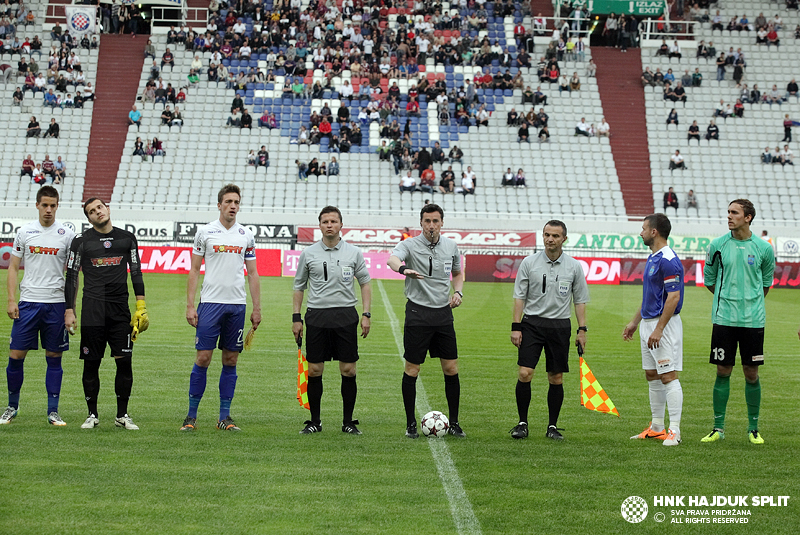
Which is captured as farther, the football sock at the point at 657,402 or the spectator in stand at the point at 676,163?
the spectator in stand at the point at 676,163

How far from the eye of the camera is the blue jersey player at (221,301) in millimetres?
8438

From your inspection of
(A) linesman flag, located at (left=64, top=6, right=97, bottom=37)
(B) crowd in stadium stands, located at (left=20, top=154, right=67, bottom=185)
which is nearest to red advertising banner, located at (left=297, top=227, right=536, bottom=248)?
(B) crowd in stadium stands, located at (left=20, top=154, right=67, bottom=185)

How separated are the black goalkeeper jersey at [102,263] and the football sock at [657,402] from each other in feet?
17.1

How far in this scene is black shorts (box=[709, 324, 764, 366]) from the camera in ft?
27.7

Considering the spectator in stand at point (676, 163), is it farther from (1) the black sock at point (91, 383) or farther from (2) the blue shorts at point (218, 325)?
(1) the black sock at point (91, 383)

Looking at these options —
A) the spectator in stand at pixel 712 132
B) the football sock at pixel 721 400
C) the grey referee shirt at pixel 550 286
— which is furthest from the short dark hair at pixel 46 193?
the spectator in stand at pixel 712 132

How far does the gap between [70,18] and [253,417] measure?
39.7 metres

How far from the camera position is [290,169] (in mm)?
38156

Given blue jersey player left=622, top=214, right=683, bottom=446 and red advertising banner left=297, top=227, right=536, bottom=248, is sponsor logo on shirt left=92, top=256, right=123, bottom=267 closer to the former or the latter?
blue jersey player left=622, top=214, right=683, bottom=446

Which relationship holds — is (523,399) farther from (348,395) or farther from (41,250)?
(41,250)

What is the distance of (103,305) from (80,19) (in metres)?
39.6

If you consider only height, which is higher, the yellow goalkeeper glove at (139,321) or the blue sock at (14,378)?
the yellow goalkeeper glove at (139,321)

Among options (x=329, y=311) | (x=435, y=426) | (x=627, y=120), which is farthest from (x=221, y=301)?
(x=627, y=120)

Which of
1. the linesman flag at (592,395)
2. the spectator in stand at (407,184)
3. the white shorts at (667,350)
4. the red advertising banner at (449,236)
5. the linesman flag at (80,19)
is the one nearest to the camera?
the white shorts at (667,350)
